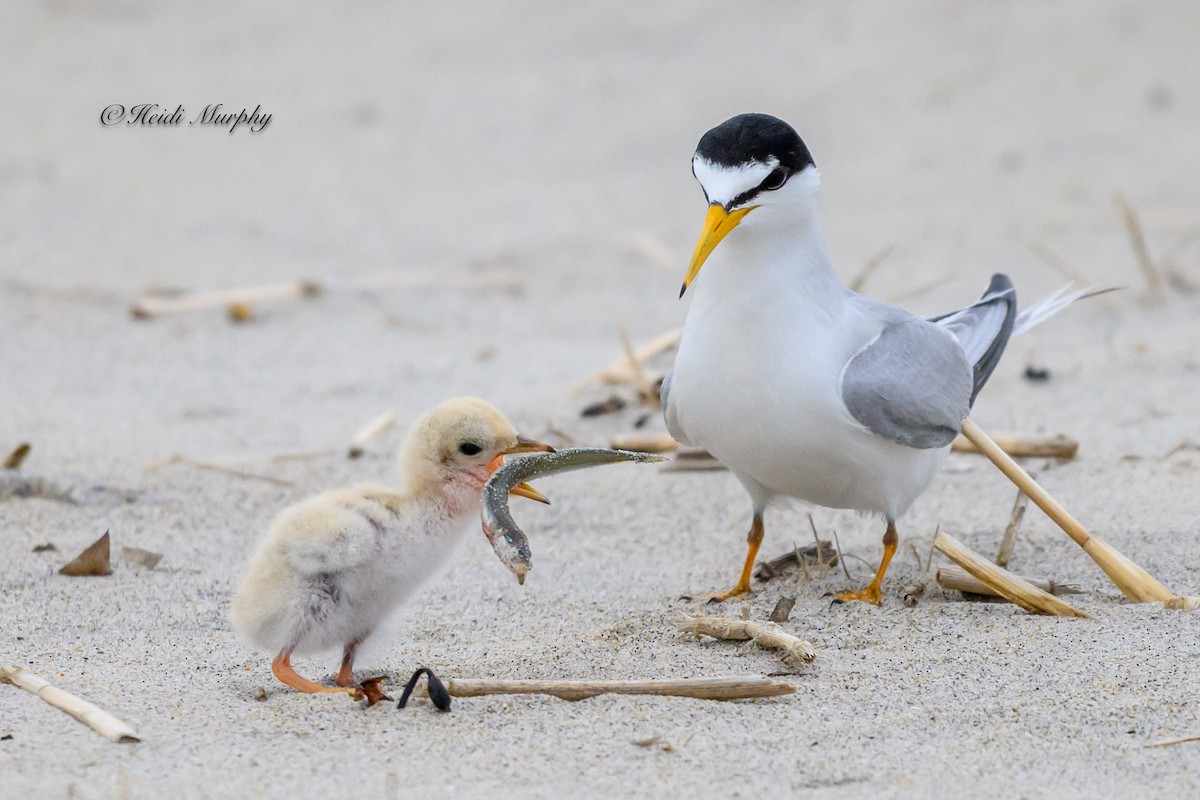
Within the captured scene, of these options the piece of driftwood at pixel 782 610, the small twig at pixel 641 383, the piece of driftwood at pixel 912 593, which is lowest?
the piece of driftwood at pixel 912 593

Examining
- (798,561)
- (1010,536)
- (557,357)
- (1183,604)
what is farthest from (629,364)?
(1183,604)

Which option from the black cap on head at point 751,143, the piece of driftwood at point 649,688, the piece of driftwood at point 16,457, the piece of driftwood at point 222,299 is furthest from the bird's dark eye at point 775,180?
the piece of driftwood at point 222,299

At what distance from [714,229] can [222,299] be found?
168 inches

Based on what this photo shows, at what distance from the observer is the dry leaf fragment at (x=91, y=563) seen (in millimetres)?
4172

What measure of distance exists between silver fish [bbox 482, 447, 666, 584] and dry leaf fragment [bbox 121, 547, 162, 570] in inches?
52.2

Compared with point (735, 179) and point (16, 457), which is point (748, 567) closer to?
point (735, 179)

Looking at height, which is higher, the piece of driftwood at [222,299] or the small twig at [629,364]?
the piece of driftwood at [222,299]

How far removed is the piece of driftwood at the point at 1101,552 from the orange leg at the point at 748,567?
2.13 feet

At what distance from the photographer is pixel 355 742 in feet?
9.79

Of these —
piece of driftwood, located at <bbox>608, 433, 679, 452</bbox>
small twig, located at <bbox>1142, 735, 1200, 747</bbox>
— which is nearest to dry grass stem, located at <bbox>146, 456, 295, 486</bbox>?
piece of driftwood, located at <bbox>608, 433, 679, 452</bbox>

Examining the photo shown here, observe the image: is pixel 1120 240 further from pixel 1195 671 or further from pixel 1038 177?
pixel 1195 671

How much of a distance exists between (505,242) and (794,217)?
5.17m

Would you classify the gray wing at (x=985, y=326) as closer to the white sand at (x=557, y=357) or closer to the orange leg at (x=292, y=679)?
the white sand at (x=557, y=357)

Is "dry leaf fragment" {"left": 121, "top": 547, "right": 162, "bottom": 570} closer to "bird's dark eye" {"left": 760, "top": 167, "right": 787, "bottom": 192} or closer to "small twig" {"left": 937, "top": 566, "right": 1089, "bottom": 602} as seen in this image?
"bird's dark eye" {"left": 760, "top": 167, "right": 787, "bottom": 192}
